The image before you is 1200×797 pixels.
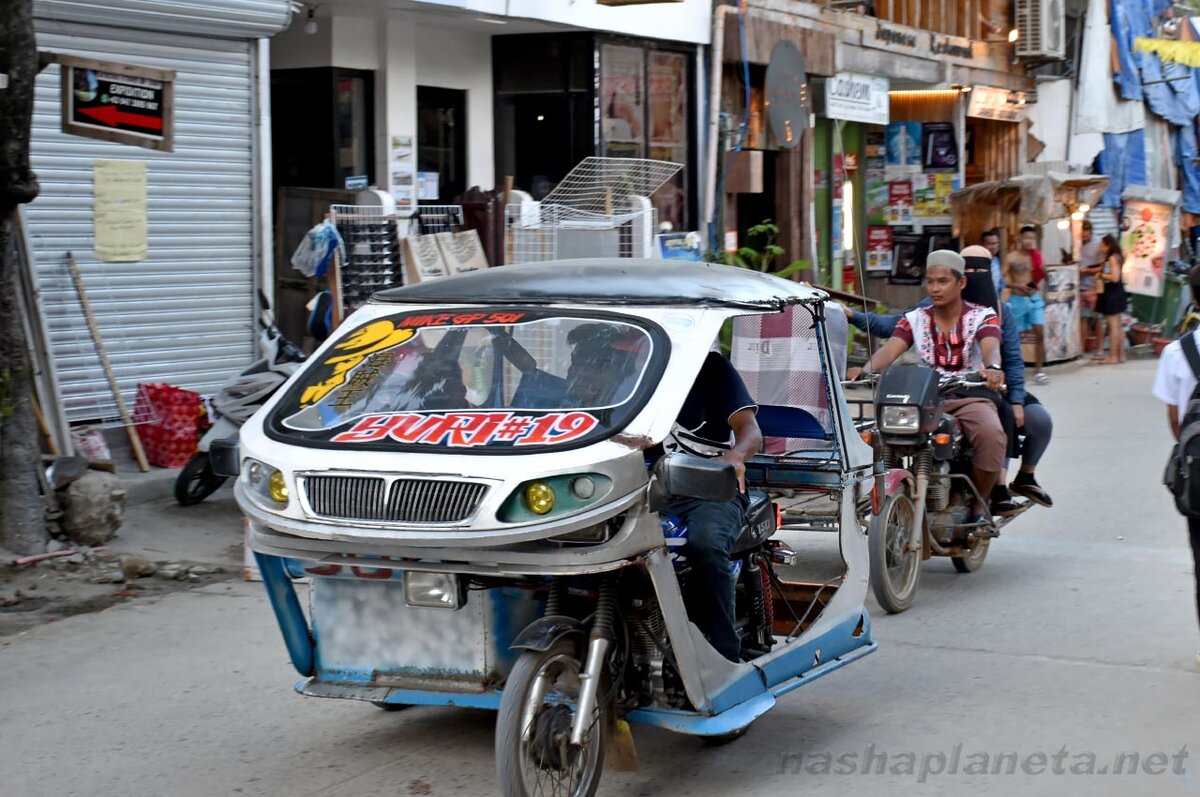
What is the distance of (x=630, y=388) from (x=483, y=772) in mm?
1539

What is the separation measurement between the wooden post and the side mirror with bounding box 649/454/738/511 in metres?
6.79

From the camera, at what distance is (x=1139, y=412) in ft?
51.2

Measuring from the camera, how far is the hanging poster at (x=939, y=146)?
23906 millimetres

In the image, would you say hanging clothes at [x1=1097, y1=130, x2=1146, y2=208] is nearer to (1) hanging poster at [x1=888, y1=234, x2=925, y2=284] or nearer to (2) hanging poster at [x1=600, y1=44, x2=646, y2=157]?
(1) hanging poster at [x1=888, y1=234, x2=925, y2=284]

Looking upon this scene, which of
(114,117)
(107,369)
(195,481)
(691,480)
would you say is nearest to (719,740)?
(691,480)

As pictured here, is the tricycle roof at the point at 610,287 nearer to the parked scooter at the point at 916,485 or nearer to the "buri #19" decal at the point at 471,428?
the "buri #19" decal at the point at 471,428

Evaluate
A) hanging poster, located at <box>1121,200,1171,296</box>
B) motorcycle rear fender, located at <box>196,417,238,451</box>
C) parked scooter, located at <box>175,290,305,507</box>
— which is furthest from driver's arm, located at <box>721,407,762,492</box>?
hanging poster, located at <box>1121,200,1171,296</box>

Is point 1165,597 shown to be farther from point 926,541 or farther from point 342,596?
point 342,596

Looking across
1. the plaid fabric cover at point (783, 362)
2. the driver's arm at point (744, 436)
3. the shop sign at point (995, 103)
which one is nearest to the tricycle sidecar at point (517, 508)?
the driver's arm at point (744, 436)

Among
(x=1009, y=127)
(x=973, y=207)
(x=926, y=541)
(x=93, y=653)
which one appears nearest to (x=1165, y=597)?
(x=926, y=541)

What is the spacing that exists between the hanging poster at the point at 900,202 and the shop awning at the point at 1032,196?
9.50 feet

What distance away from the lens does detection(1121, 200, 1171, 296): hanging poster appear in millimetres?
23281

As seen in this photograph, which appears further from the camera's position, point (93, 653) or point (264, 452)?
point (93, 653)

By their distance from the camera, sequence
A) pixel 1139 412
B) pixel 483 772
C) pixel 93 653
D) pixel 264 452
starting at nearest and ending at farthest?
pixel 264 452 → pixel 483 772 → pixel 93 653 → pixel 1139 412
